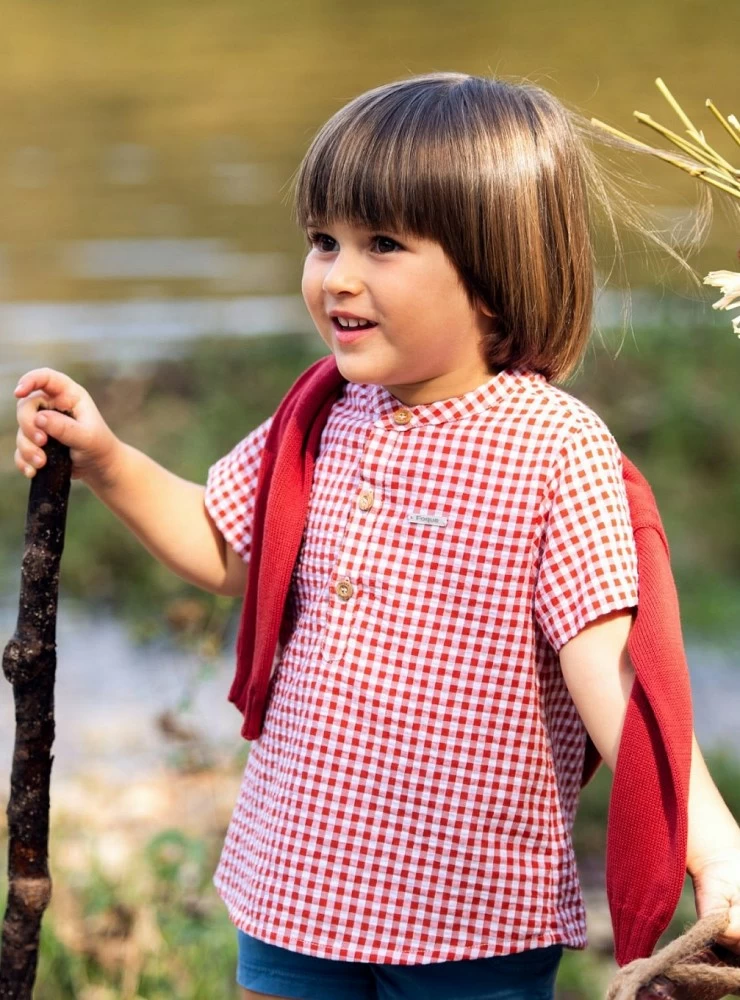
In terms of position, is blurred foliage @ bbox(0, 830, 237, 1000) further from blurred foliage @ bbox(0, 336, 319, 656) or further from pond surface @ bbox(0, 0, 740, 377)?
pond surface @ bbox(0, 0, 740, 377)

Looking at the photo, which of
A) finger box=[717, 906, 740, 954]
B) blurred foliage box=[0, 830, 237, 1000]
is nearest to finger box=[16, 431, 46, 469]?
finger box=[717, 906, 740, 954]

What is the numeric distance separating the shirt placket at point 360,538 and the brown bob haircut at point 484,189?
137mm

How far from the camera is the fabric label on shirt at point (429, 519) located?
A: 160 cm

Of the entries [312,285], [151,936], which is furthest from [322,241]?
[151,936]

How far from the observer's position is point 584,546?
59.7 inches

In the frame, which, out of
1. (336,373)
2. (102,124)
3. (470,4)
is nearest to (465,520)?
(336,373)

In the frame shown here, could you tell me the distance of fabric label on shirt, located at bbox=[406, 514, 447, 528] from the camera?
160 cm

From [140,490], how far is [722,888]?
806 mm

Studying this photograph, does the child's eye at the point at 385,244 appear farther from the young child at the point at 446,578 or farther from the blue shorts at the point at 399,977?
the blue shorts at the point at 399,977

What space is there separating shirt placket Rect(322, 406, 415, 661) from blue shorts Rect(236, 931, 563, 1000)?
338 millimetres

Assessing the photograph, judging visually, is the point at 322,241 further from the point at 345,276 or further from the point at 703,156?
the point at 703,156

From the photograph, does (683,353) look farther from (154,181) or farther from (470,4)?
(470,4)

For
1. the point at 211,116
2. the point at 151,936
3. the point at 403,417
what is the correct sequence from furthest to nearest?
the point at 211,116, the point at 151,936, the point at 403,417

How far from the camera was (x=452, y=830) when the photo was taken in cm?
160
